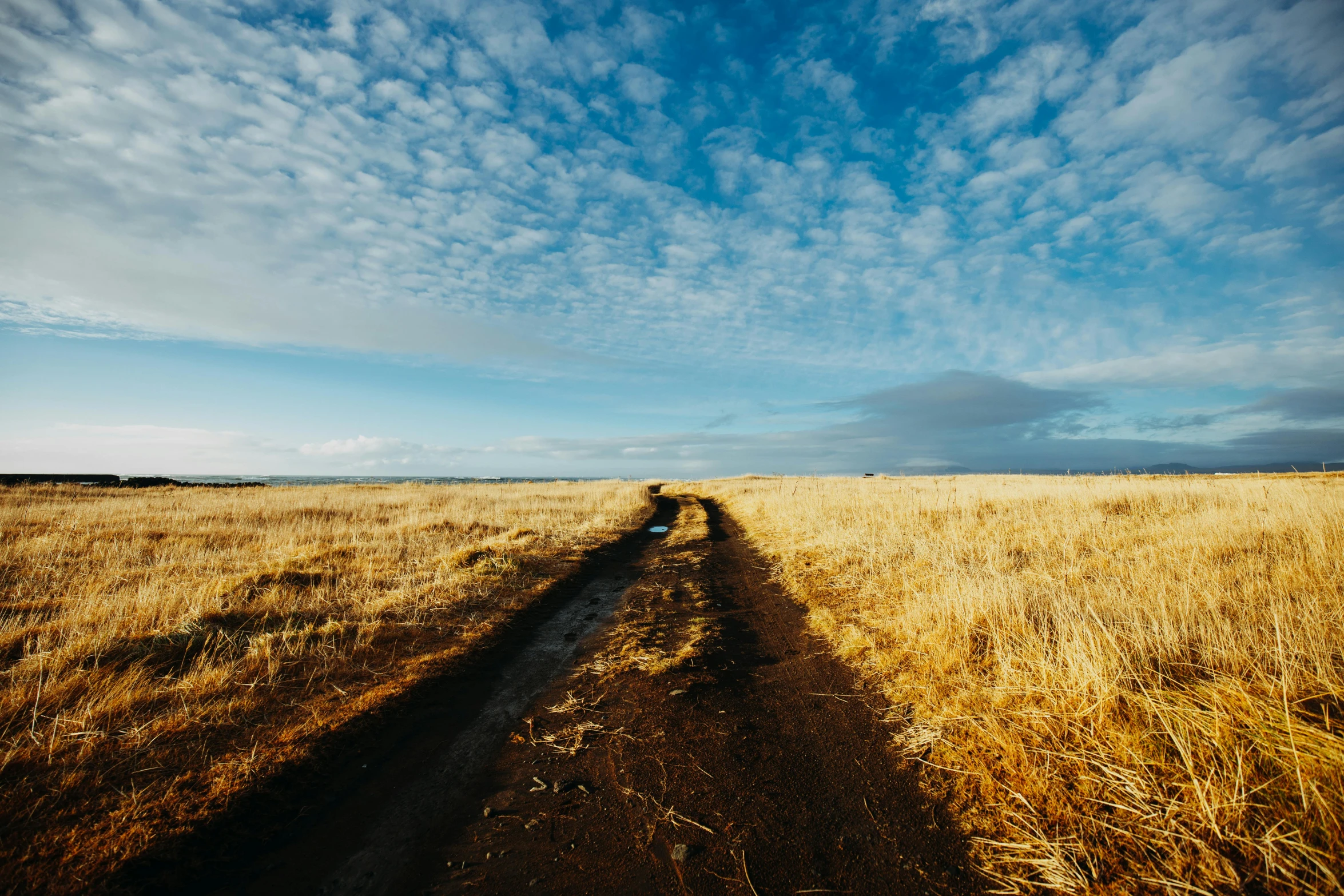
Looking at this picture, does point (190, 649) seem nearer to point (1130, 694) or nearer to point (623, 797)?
point (623, 797)

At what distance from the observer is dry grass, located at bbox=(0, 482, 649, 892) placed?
3.41 metres

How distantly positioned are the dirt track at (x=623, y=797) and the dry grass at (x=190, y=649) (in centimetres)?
66

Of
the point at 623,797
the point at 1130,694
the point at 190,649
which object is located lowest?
the point at 623,797

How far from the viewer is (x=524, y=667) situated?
6.44 m

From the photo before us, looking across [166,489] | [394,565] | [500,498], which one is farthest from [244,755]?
[166,489]

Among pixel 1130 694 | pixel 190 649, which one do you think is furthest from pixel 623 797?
pixel 190 649

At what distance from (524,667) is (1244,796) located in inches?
249

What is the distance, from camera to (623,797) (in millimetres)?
3826

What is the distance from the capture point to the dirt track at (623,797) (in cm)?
309

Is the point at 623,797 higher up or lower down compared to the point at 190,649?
lower down

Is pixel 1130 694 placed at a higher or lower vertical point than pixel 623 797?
higher

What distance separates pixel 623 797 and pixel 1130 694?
399 centimetres

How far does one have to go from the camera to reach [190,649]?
20.3ft

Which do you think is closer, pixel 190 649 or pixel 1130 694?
pixel 1130 694
